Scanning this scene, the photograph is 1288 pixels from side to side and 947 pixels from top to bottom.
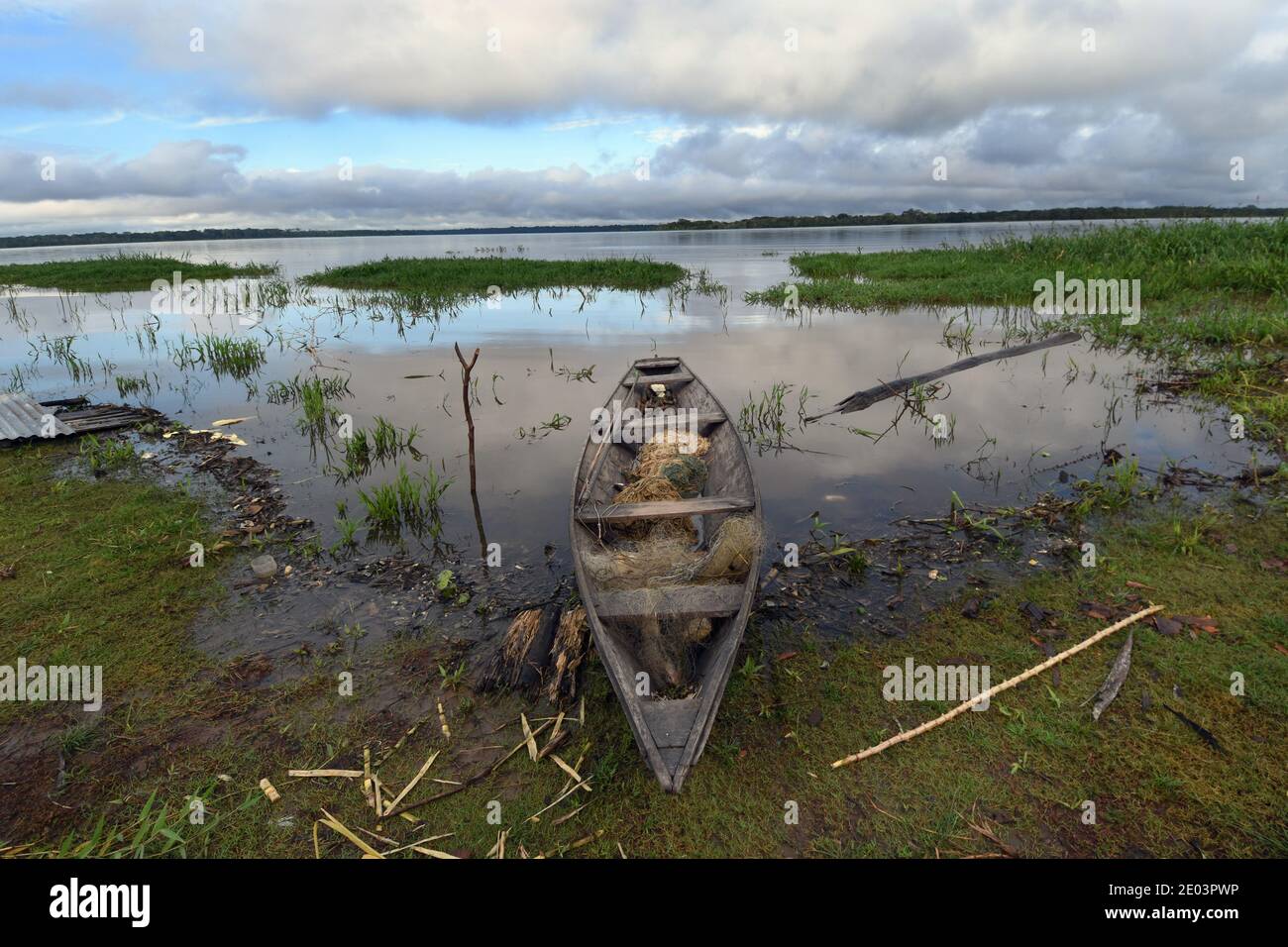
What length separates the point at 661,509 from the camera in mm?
6238

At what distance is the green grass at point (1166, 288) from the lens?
36.1 ft

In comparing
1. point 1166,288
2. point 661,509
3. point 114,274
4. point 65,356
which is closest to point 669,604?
point 661,509

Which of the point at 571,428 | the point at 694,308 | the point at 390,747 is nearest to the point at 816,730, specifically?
the point at 390,747

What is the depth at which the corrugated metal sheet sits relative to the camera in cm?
990

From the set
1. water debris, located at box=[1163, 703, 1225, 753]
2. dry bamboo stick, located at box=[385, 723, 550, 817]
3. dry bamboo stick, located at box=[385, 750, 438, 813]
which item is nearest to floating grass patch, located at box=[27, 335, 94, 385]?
dry bamboo stick, located at box=[385, 750, 438, 813]

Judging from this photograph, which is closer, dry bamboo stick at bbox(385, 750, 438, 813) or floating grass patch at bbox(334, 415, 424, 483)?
dry bamboo stick at bbox(385, 750, 438, 813)

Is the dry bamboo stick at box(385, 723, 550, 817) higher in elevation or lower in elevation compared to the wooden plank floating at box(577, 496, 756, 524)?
lower

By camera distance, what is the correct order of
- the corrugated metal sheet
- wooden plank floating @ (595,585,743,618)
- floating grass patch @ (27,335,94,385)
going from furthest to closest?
floating grass patch @ (27,335,94,385) → the corrugated metal sheet → wooden plank floating @ (595,585,743,618)

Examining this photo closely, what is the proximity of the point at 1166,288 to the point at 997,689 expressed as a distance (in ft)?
Result: 62.7

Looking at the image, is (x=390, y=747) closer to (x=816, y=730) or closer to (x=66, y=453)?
(x=816, y=730)

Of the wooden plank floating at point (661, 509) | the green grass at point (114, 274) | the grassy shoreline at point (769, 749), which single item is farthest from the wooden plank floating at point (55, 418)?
the green grass at point (114, 274)

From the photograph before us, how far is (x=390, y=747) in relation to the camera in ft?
13.8

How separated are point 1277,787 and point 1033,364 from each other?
11777 mm

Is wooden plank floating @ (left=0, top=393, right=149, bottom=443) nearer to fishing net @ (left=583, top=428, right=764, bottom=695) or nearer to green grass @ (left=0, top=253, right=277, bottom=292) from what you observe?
fishing net @ (left=583, top=428, right=764, bottom=695)
